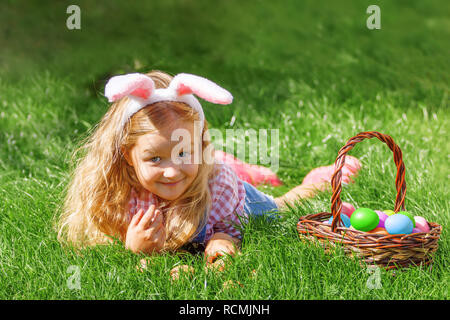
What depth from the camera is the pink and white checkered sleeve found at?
306 centimetres

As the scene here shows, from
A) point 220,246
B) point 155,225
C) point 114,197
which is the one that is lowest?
point 220,246

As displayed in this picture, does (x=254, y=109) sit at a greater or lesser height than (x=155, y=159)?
greater

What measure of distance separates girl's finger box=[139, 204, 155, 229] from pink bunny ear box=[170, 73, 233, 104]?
0.57m

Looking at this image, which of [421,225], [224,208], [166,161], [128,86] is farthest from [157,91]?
[421,225]

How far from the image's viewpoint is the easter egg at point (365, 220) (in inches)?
105

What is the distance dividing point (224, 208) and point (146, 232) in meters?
0.52

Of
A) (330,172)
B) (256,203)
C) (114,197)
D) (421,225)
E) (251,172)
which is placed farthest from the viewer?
(251,172)

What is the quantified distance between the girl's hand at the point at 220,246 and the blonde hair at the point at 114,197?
0.40 ft

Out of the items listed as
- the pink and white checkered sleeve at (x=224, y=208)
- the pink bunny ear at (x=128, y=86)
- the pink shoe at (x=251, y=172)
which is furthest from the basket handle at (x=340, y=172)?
the pink shoe at (x=251, y=172)

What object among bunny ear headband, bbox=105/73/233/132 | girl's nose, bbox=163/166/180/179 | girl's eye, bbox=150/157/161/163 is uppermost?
bunny ear headband, bbox=105/73/233/132

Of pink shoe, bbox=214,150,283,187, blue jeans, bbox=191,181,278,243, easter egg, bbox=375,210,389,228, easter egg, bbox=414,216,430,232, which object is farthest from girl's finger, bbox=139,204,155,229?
pink shoe, bbox=214,150,283,187

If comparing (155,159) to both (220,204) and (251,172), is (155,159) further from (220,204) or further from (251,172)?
(251,172)

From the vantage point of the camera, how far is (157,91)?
2.82m

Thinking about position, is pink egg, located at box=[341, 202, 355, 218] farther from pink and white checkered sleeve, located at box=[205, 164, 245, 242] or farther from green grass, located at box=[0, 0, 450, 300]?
pink and white checkered sleeve, located at box=[205, 164, 245, 242]
